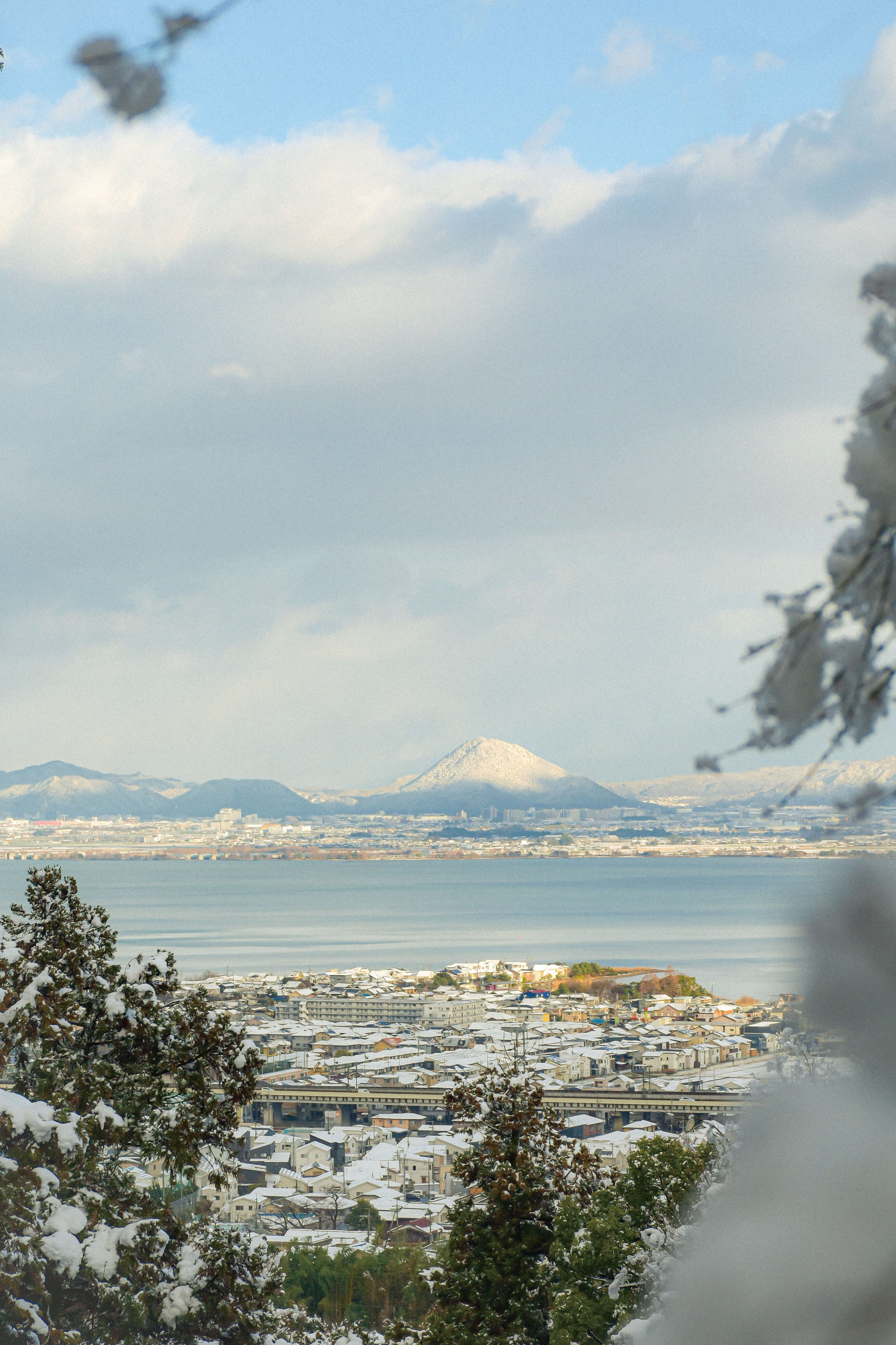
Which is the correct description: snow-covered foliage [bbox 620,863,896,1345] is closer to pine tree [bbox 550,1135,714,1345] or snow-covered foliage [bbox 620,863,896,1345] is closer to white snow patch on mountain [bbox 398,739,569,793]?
pine tree [bbox 550,1135,714,1345]

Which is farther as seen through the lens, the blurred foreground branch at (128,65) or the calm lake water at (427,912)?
the calm lake water at (427,912)

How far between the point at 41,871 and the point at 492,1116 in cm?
360

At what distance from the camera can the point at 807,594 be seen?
40.5 inches

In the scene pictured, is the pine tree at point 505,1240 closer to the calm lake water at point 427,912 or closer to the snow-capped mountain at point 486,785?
the calm lake water at point 427,912

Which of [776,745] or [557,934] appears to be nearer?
[776,745]

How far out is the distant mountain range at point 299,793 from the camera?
124 m

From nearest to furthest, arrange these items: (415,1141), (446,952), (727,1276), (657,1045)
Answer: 1. (727,1276)
2. (415,1141)
3. (657,1045)
4. (446,952)

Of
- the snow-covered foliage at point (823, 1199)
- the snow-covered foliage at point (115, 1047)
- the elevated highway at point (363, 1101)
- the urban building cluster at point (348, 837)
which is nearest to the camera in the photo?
the snow-covered foliage at point (823, 1199)

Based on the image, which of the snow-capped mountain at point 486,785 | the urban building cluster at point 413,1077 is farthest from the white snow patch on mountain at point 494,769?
the urban building cluster at point 413,1077

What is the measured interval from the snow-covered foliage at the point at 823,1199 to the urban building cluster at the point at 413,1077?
0.08m

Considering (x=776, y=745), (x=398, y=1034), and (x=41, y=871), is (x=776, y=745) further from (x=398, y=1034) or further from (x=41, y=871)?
(x=398, y=1034)

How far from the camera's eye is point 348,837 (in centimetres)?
12319

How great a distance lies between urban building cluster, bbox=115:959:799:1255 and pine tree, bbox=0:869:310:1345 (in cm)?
31

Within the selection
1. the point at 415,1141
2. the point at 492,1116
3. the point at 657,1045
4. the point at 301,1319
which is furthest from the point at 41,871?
the point at 657,1045
